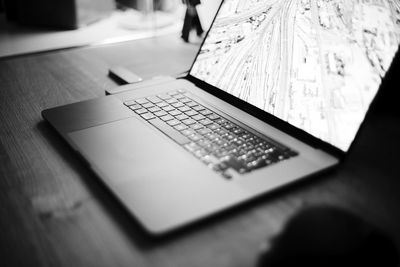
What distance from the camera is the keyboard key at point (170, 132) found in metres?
0.58

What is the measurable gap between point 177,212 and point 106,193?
0.37ft

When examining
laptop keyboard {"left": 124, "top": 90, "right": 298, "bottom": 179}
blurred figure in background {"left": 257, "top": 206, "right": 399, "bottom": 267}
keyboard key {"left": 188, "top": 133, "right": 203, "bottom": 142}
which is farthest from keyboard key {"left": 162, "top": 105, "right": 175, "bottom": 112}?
blurred figure in background {"left": 257, "top": 206, "right": 399, "bottom": 267}

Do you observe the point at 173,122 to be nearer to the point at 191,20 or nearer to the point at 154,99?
the point at 154,99

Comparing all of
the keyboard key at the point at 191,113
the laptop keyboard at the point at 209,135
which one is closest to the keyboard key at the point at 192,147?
the laptop keyboard at the point at 209,135

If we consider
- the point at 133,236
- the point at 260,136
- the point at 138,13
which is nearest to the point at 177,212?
the point at 133,236

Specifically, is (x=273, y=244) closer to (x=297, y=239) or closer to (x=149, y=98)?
(x=297, y=239)

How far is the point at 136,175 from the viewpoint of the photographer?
497mm

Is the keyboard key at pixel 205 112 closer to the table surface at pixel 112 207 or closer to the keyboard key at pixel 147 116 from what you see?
the keyboard key at pixel 147 116

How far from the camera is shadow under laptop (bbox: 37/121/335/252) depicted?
422 millimetres

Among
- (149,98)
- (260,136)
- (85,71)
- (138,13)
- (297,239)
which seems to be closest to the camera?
(297,239)

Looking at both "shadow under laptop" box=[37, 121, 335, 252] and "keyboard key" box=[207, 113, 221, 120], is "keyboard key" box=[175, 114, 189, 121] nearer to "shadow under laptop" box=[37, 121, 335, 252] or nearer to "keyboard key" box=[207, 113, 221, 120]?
"keyboard key" box=[207, 113, 221, 120]

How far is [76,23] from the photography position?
124 cm

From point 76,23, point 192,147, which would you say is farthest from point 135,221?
point 76,23

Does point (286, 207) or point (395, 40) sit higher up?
point (395, 40)
